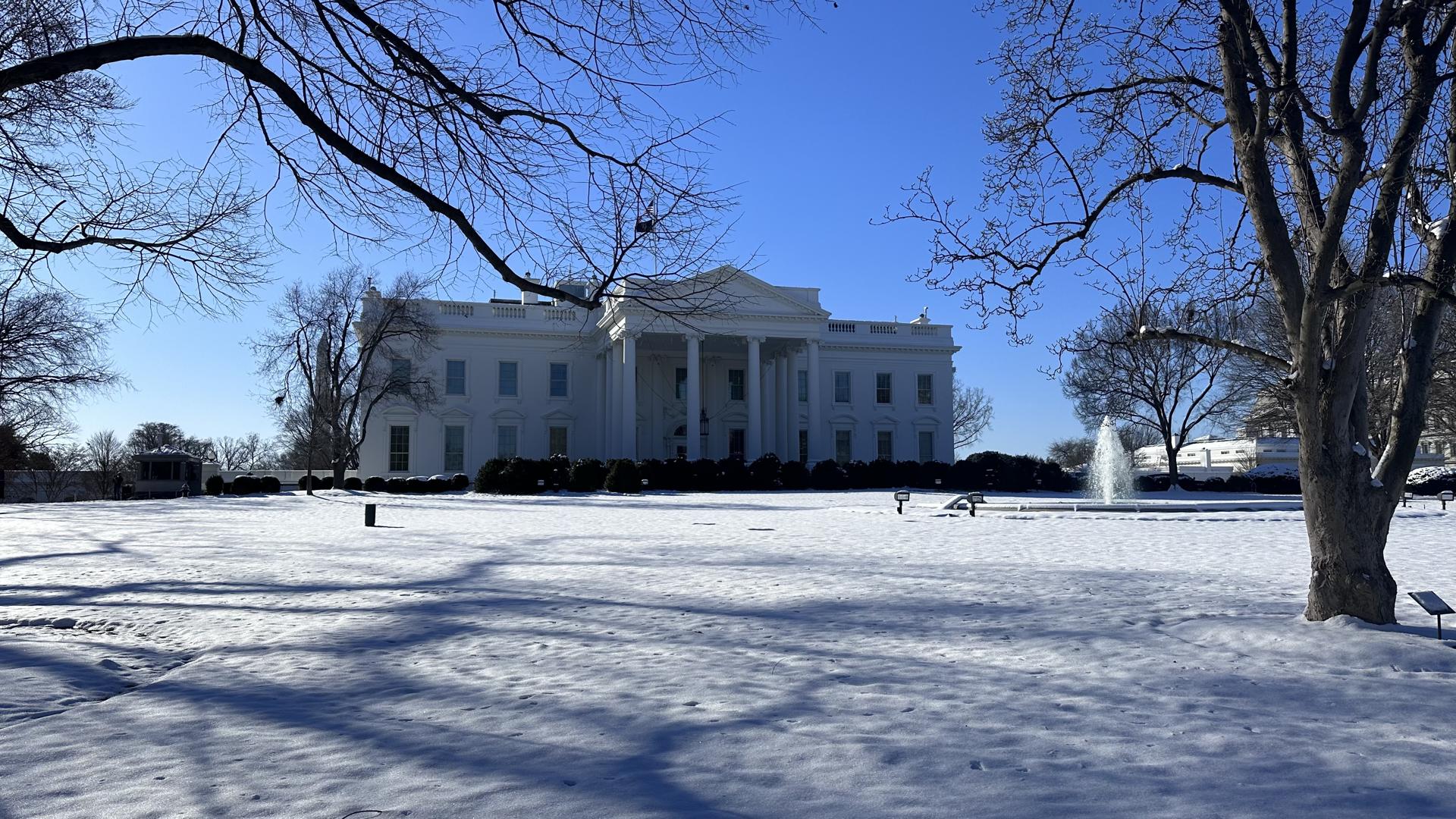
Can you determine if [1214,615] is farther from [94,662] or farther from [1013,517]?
[1013,517]

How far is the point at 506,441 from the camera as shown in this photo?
1907 inches

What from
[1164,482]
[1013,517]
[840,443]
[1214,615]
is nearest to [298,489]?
[840,443]

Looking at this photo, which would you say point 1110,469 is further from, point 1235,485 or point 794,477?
point 1235,485

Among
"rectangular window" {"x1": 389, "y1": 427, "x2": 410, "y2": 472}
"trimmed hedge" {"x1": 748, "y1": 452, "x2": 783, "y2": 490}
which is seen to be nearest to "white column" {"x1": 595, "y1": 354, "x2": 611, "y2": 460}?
"rectangular window" {"x1": 389, "y1": 427, "x2": 410, "y2": 472}

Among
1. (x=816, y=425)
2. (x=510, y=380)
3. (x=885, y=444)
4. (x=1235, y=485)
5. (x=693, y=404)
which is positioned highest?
(x=510, y=380)

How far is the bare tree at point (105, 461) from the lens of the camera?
5748 cm

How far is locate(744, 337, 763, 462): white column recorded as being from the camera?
43.1m

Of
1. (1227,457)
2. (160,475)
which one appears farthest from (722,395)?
(1227,457)

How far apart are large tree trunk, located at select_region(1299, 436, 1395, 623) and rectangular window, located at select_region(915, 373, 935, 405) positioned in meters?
46.8

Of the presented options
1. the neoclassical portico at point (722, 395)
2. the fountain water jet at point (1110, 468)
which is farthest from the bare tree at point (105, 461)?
the fountain water jet at point (1110, 468)

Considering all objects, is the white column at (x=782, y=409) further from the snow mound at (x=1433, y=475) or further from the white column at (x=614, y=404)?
the snow mound at (x=1433, y=475)

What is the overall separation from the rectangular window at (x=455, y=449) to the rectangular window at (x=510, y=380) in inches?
115

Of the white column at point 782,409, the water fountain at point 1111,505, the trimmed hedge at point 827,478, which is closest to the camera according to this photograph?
the water fountain at point 1111,505

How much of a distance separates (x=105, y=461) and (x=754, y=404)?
5299 cm
